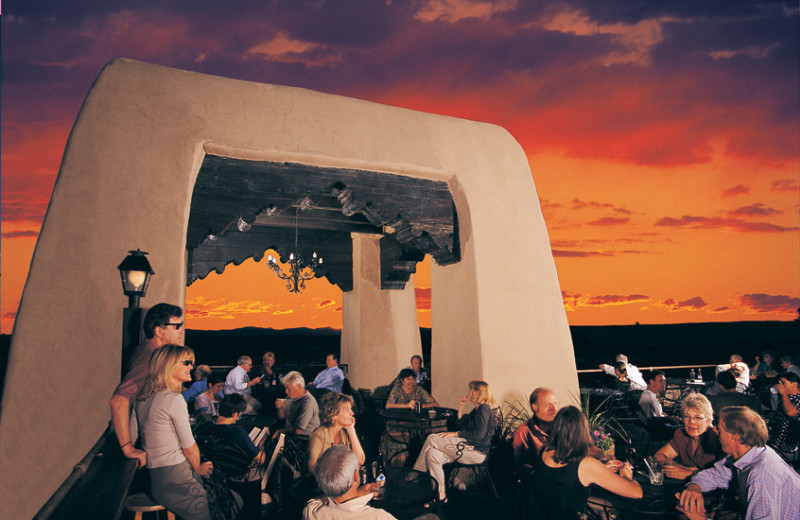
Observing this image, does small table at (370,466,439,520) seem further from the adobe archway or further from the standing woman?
the adobe archway

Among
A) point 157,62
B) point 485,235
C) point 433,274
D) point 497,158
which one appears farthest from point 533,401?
point 157,62

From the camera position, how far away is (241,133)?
5.57 meters

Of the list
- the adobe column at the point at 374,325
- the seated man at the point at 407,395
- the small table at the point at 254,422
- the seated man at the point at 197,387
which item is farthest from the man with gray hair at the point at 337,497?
the adobe column at the point at 374,325

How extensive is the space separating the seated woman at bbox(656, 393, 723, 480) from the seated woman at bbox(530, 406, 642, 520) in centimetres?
104

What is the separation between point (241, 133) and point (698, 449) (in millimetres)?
5369

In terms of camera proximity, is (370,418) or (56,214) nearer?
(56,214)

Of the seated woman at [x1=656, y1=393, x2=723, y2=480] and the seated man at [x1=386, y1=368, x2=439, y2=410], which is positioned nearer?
the seated woman at [x1=656, y1=393, x2=723, y2=480]

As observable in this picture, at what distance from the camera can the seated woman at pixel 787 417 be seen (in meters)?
4.80

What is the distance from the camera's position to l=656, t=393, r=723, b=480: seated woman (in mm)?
3602

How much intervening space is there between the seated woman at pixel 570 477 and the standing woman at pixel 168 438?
2.05 meters

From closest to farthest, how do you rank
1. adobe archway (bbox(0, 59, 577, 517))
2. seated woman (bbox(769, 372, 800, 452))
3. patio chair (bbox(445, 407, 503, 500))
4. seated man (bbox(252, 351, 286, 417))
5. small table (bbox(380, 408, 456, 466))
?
adobe archway (bbox(0, 59, 577, 517)) < patio chair (bbox(445, 407, 503, 500)) < seated woman (bbox(769, 372, 800, 452)) < small table (bbox(380, 408, 456, 466)) < seated man (bbox(252, 351, 286, 417))

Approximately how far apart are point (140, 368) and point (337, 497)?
1.67 meters

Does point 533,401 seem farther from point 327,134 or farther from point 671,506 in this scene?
point 327,134

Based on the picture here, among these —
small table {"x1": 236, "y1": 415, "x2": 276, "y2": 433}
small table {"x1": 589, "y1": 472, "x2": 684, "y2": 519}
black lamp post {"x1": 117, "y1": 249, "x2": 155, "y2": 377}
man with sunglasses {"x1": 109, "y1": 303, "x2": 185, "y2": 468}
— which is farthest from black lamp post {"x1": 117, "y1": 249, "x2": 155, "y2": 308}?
small table {"x1": 589, "y1": 472, "x2": 684, "y2": 519}
